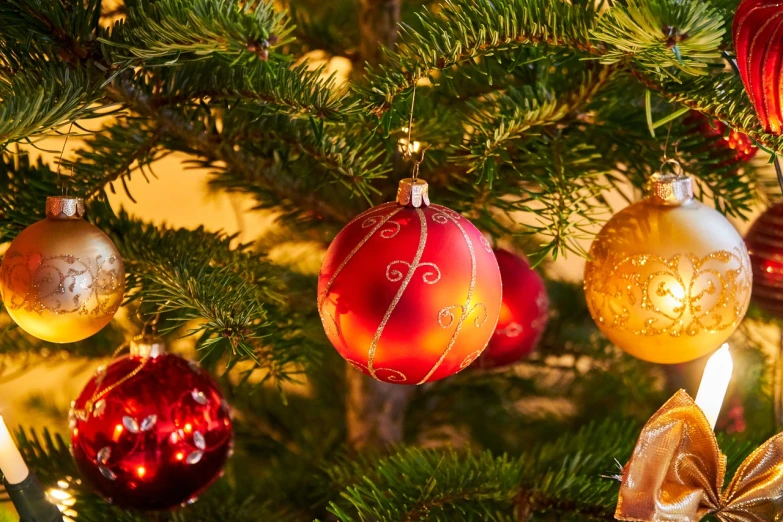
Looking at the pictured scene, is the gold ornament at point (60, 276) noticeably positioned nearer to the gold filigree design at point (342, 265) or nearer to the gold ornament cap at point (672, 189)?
the gold filigree design at point (342, 265)

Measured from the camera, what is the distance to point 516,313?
0.66 meters

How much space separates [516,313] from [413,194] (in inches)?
8.6

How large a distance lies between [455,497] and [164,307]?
9.9 inches

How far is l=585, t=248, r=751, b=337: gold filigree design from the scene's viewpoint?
0.53 meters

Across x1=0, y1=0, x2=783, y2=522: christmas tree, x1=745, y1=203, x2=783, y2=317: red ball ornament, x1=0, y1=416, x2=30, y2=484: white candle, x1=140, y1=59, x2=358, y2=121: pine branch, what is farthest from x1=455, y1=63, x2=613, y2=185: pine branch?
x1=0, y1=416, x2=30, y2=484: white candle

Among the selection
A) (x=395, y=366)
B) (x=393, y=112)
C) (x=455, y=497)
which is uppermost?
(x=393, y=112)

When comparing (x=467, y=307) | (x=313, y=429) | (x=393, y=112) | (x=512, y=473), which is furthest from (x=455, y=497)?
(x=313, y=429)

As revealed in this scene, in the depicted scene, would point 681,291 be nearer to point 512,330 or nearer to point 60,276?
point 512,330

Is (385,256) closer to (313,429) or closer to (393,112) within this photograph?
(393,112)

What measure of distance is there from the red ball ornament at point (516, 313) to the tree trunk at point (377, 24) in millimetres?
209

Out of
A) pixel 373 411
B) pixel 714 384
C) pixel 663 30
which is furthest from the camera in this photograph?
pixel 373 411

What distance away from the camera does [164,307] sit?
0.58 metres

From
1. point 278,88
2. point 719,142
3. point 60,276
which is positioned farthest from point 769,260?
point 60,276

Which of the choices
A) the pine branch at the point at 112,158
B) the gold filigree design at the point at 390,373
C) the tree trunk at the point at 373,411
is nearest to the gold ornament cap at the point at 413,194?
the gold filigree design at the point at 390,373
